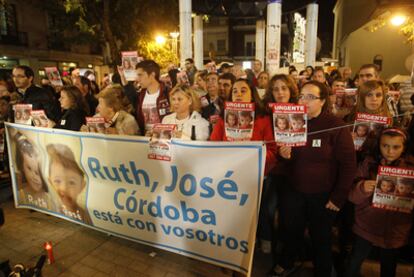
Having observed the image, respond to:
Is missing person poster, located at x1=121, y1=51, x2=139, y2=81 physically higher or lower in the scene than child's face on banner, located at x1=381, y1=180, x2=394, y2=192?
higher

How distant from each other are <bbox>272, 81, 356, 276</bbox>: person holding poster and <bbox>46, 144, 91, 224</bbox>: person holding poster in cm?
244

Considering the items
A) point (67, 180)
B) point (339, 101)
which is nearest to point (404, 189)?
point (339, 101)

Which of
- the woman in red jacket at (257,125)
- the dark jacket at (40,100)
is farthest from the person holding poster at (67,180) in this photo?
the woman in red jacket at (257,125)

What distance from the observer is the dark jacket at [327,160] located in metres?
2.57

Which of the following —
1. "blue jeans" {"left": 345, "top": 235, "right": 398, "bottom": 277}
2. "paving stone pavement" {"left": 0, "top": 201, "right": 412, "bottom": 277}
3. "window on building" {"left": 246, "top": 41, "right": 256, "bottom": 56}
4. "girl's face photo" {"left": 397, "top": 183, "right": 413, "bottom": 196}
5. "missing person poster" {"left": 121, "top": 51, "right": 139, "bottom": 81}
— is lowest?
"paving stone pavement" {"left": 0, "top": 201, "right": 412, "bottom": 277}

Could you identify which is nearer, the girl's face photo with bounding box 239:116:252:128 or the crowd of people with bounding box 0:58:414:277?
the crowd of people with bounding box 0:58:414:277

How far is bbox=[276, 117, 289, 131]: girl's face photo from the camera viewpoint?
2320 mm

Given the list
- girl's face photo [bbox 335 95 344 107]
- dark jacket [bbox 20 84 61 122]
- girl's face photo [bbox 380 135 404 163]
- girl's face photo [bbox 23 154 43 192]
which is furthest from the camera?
dark jacket [bbox 20 84 61 122]

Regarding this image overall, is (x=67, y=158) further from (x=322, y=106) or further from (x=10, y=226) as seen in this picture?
(x=322, y=106)

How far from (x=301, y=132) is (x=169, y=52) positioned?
18.5 meters

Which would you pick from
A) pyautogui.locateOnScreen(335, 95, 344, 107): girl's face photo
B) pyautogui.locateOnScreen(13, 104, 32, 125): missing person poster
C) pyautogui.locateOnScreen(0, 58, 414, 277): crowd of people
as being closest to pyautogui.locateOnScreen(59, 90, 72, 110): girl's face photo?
pyautogui.locateOnScreen(0, 58, 414, 277): crowd of people

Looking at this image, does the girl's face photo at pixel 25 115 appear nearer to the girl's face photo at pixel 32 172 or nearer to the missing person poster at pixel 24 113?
the missing person poster at pixel 24 113

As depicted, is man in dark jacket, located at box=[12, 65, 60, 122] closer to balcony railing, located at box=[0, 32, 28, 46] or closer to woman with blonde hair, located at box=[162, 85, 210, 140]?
woman with blonde hair, located at box=[162, 85, 210, 140]

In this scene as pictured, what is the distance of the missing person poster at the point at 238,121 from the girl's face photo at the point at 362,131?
1.11 meters
